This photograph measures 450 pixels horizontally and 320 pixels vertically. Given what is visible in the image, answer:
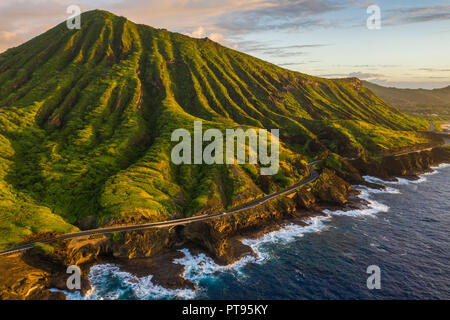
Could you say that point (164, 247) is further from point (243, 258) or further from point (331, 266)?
point (331, 266)

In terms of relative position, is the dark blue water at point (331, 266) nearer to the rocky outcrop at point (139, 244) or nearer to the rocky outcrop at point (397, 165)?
the rocky outcrop at point (139, 244)

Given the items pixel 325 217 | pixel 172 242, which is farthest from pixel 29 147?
pixel 325 217

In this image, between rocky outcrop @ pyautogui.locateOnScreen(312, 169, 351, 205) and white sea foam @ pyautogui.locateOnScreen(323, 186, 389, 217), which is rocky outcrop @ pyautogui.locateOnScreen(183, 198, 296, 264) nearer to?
white sea foam @ pyautogui.locateOnScreen(323, 186, 389, 217)

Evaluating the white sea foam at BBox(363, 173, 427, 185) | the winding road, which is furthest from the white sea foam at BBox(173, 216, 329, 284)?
the white sea foam at BBox(363, 173, 427, 185)

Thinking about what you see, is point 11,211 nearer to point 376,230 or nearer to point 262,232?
point 262,232

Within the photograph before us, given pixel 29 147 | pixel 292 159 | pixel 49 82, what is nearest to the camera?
pixel 29 147

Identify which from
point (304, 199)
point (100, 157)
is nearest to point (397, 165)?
point (304, 199)

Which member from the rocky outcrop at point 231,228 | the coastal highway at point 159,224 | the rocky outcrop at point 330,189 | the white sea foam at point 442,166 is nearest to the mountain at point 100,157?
the coastal highway at point 159,224
